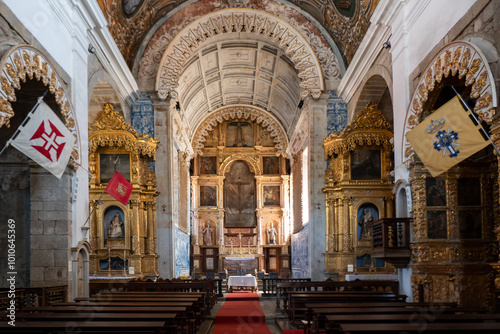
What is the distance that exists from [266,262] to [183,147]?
25.8 feet

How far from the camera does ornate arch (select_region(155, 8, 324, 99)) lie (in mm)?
19000

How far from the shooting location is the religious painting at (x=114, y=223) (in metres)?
16.9

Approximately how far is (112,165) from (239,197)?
13132 mm

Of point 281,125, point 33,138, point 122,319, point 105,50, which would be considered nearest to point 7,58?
point 33,138

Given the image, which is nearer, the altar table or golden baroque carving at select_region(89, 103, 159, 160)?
golden baroque carving at select_region(89, 103, 159, 160)

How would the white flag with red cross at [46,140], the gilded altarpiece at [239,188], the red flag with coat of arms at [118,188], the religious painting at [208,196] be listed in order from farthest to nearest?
the religious painting at [208,196]
the gilded altarpiece at [239,188]
the red flag with coat of arms at [118,188]
the white flag with red cross at [46,140]

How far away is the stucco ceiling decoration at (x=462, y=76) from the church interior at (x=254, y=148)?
0.12 ft

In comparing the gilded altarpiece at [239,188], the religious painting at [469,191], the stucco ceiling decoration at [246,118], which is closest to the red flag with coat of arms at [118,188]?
the religious painting at [469,191]

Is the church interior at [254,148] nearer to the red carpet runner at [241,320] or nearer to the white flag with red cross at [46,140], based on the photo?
the white flag with red cross at [46,140]

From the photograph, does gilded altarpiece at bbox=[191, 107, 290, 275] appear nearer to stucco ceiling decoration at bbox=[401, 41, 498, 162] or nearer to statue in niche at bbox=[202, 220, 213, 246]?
statue in niche at bbox=[202, 220, 213, 246]

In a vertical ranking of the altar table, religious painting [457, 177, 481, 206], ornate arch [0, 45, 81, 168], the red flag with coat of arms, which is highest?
ornate arch [0, 45, 81, 168]

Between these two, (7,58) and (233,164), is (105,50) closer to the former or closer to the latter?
(7,58)

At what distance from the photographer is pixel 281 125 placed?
94.3 feet

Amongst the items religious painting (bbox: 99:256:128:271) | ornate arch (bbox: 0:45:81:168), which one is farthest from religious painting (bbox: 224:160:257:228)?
ornate arch (bbox: 0:45:81:168)
